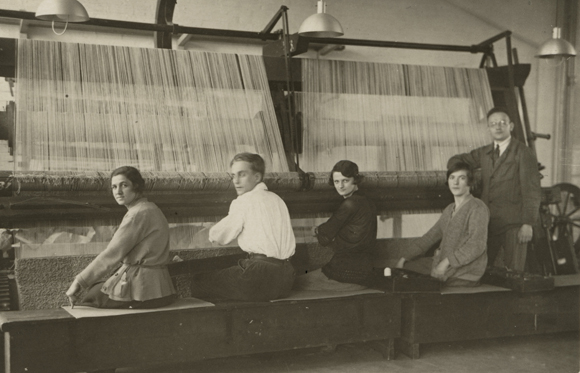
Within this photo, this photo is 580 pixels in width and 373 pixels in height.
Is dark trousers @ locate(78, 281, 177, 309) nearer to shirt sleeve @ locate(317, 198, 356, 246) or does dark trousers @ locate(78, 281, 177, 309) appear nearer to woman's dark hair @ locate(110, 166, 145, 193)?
woman's dark hair @ locate(110, 166, 145, 193)

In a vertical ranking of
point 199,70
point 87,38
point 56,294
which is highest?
point 87,38

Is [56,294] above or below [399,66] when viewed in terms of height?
below

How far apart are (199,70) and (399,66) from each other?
152 cm

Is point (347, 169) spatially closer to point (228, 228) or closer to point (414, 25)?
point (228, 228)

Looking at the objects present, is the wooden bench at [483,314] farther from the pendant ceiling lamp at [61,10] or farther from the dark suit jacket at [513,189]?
the pendant ceiling lamp at [61,10]

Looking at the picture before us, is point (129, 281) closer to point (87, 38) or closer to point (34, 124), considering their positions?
point (34, 124)

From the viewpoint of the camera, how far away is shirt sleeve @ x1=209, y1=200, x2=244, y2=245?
321cm

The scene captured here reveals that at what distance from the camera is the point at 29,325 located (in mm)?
2686

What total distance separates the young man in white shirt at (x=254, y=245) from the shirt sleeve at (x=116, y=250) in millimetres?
406

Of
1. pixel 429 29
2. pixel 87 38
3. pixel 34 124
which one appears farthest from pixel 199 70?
pixel 429 29

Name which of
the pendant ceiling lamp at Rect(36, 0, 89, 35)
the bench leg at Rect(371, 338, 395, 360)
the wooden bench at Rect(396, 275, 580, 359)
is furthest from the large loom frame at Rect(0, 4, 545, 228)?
the bench leg at Rect(371, 338, 395, 360)

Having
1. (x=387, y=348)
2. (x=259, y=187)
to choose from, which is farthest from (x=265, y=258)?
(x=387, y=348)

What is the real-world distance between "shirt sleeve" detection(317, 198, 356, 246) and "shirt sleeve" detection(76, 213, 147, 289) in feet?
3.63

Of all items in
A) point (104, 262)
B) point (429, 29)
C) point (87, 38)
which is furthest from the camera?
point (429, 29)
